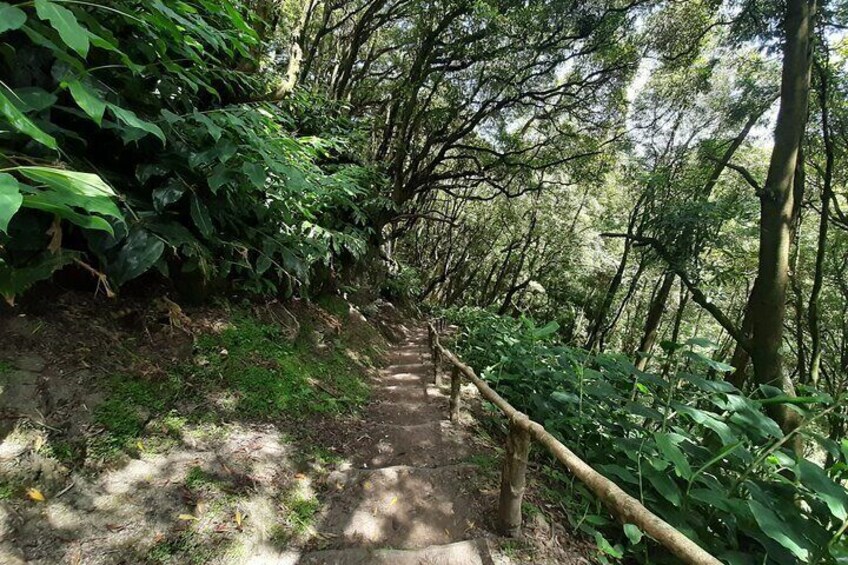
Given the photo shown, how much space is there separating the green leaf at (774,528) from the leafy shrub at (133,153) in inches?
100

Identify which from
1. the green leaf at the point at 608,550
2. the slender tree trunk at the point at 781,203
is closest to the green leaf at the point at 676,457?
the green leaf at the point at 608,550

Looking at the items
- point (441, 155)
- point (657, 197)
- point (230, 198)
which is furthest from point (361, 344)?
point (657, 197)

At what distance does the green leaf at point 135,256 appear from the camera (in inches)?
79.9

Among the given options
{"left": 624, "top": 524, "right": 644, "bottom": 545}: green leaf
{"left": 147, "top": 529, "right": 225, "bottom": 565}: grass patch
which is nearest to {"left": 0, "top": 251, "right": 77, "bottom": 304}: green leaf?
{"left": 147, "top": 529, "right": 225, "bottom": 565}: grass patch

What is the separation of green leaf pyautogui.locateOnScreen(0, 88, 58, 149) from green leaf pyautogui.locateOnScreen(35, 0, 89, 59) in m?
0.21

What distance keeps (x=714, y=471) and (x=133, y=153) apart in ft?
13.3

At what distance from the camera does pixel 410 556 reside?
1.75 meters

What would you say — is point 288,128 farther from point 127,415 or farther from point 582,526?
point 582,526

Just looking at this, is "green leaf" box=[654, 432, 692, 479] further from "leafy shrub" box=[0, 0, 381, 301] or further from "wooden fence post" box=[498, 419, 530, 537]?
"leafy shrub" box=[0, 0, 381, 301]

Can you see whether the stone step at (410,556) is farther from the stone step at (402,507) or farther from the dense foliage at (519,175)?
the dense foliage at (519,175)

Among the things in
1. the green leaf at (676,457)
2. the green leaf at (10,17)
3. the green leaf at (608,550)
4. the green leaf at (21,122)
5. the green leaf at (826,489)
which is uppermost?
the green leaf at (10,17)

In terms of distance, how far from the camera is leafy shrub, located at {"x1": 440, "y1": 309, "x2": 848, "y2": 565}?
1648 mm

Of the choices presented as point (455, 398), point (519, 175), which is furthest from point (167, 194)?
point (519, 175)

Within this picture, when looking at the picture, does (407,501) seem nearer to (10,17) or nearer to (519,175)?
(10,17)
